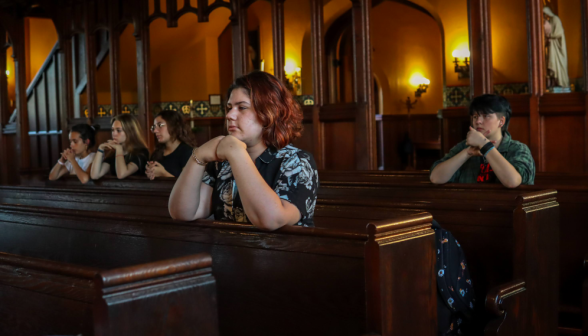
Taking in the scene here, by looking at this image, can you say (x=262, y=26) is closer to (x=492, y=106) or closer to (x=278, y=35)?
(x=278, y=35)

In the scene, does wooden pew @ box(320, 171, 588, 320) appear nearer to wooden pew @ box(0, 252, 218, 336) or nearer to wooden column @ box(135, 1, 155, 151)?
wooden pew @ box(0, 252, 218, 336)

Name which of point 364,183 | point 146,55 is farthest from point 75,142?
point 364,183

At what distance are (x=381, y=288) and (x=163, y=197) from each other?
1912 millimetres

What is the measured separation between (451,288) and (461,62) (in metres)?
6.54

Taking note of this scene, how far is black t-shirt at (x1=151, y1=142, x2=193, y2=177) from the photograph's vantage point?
16.1 feet

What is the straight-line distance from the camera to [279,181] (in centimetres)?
220

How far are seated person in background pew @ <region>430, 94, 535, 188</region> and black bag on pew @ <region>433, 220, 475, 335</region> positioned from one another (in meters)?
0.93

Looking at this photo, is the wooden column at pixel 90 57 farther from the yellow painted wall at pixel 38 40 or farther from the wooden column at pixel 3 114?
the yellow painted wall at pixel 38 40

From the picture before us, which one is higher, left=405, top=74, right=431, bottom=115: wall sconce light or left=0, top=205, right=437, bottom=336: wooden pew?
left=405, top=74, right=431, bottom=115: wall sconce light

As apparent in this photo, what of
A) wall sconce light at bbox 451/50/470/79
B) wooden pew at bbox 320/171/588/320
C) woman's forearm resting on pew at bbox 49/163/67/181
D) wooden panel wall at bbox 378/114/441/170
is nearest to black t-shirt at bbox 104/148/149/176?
woman's forearm resting on pew at bbox 49/163/67/181

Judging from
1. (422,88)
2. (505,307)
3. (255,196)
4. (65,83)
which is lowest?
(505,307)

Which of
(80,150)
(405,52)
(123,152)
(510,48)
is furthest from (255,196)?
(405,52)

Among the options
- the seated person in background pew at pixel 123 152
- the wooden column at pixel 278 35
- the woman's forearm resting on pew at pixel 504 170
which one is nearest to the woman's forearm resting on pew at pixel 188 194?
the woman's forearm resting on pew at pixel 504 170

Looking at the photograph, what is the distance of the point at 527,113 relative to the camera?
5.39 metres
